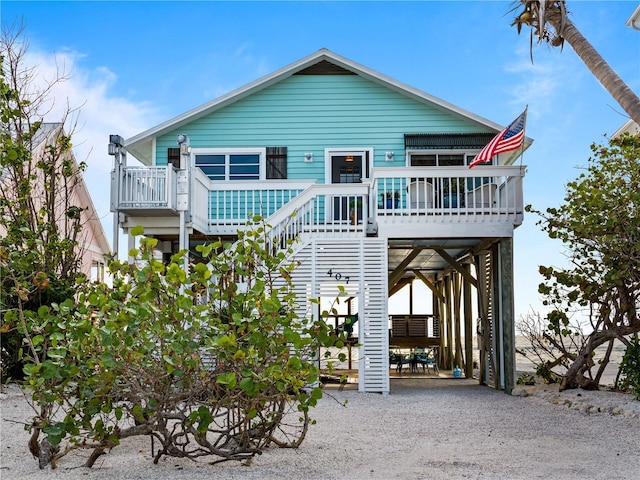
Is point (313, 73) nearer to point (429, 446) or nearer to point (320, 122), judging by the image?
point (320, 122)

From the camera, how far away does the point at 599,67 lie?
438 inches

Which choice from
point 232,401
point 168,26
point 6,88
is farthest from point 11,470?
point 168,26

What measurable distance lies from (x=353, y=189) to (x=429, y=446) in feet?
21.6

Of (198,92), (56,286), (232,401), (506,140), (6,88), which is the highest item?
(198,92)

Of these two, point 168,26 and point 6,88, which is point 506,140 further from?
point 6,88

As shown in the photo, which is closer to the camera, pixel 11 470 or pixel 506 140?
pixel 11 470

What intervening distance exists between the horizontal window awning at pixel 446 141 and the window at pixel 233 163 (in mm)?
3478

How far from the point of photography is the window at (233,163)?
673 inches

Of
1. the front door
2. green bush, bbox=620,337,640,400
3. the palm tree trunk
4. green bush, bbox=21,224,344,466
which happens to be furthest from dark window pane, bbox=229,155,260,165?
green bush, bbox=21,224,344,466

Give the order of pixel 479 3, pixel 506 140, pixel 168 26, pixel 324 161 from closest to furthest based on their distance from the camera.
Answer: pixel 506 140
pixel 168 26
pixel 479 3
pixel 324 161

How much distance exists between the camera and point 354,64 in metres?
17.2

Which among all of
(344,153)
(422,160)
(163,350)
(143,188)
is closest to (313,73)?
(344,153)

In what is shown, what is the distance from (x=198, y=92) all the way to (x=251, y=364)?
1319 centimetres

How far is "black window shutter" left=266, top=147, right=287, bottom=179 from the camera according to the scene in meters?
17.1
